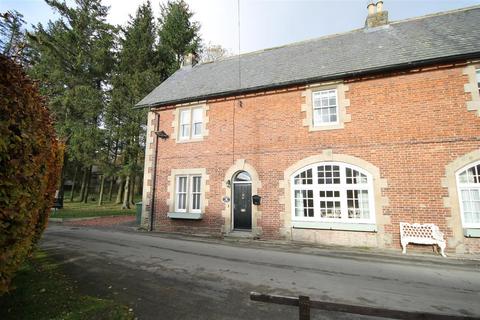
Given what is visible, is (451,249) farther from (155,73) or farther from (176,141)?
(155,73)

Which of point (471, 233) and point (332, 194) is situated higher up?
point (332, 194)

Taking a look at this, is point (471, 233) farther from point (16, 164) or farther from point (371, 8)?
point (16, 164)

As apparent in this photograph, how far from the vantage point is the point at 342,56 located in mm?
11938

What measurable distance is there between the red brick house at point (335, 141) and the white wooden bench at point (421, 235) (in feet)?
0.69

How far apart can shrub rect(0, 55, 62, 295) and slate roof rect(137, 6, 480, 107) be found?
9600 millimetres

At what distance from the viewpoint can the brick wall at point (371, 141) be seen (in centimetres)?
909

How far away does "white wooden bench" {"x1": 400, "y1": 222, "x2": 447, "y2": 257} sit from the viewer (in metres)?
8.64

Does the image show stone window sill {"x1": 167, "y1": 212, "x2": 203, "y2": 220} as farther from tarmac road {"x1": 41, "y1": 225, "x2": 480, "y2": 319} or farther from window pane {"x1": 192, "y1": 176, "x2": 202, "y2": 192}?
tarmac road {"x1": 41, "y1": 225, "x2": 480, "y2": 319}

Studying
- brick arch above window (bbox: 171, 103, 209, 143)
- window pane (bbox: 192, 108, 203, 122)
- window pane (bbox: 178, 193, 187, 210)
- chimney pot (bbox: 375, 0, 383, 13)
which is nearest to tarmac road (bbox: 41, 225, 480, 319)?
window pane (bbox: 178, 193, 187, 210)

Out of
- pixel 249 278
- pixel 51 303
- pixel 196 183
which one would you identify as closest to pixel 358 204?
pixel 249 278

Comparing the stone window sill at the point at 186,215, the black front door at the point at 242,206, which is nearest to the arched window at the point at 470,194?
the black front door at the point at 242,206

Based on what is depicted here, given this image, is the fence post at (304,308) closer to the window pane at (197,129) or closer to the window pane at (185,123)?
the window pane at (197,129)

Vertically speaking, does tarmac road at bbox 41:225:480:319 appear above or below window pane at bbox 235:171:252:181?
below

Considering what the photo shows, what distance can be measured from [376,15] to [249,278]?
14.3 meters
